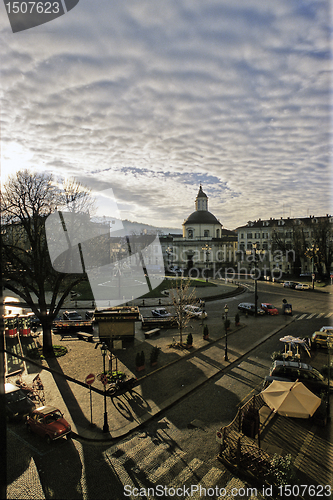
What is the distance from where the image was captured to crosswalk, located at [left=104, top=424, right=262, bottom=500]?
273 inches

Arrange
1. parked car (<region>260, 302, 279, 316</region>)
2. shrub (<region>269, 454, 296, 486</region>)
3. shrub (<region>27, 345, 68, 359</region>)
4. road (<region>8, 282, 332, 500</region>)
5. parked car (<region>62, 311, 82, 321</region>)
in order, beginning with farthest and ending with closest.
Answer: parked car (<region>260, 302, 279, 316</region>)
parked car (<region>62, 311, 82, 321</region>)
shrub (<region>27, 345, 68, 359</region>)
road (<region>8, 282, 332, 500</region>)
shrub (<region>269, 454, 296, 486</region>)

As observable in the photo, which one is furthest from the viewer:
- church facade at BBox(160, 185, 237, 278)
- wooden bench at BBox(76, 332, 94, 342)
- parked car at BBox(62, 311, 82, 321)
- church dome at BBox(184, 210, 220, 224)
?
church dome at BBox(184, 210, 220, 224)

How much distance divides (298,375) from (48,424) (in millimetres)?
10955

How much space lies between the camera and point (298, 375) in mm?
12500

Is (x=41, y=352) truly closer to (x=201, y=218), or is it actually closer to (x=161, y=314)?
(x=161, y=314)

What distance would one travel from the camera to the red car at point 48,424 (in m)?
8.83

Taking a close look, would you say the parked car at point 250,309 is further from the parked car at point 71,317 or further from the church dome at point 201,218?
the church dome at point 201,218

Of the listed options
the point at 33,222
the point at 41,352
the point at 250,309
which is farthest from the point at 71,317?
the point at 250,309

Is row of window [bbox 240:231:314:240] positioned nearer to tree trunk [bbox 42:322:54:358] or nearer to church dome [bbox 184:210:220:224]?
church dome [bbox 184:210:220:224]

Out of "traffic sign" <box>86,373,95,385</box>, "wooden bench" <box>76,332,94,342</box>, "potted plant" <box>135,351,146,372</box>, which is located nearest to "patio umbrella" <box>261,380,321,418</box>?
"traffic sign" <box>86,373,95,385</box>

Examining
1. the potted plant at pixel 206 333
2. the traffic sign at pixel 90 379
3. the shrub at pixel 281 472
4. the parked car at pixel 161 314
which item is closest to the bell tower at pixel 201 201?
the parked car at pixel 161 314

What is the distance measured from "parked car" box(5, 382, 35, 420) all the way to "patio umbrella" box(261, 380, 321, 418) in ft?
30.3

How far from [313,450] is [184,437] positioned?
421 cm

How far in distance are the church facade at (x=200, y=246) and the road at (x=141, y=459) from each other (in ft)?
203
